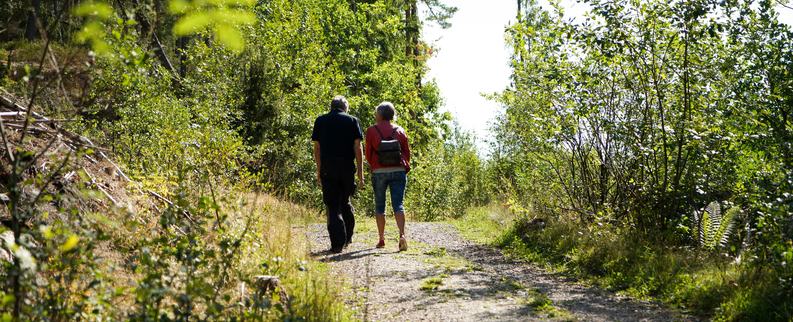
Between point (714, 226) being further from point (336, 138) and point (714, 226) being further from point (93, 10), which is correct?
point (93, 10)

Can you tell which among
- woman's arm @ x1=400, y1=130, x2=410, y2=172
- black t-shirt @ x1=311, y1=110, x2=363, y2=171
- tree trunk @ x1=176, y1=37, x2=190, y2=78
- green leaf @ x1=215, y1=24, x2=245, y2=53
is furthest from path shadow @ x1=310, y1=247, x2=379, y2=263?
tree trunk @ x1=176, y1=37, x2=190, y2=78

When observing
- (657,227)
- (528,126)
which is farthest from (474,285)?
(528,126)

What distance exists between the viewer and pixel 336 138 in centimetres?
889

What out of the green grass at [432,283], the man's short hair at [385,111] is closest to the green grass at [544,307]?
the green grass at [432,283]

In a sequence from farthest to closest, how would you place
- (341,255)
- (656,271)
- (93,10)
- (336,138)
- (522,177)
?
(522,177), (336,138), (341,255), (656,271), (93,10)

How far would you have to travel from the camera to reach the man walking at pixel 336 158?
888cm

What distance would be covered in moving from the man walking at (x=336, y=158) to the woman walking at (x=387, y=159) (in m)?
0.28

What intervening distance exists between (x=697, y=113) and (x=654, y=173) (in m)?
0.92

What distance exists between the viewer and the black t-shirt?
29.1 ft

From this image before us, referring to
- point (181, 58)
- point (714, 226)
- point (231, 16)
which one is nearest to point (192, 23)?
point (231, 16)

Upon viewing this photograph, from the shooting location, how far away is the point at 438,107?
30.8 m

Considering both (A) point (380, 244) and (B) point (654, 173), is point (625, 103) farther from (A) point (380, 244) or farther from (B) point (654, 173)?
(A) point (380, 244)

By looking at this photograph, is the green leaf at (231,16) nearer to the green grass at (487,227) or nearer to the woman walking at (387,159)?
the woman walking at (387,159)

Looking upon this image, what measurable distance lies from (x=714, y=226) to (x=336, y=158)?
14.6 feet
